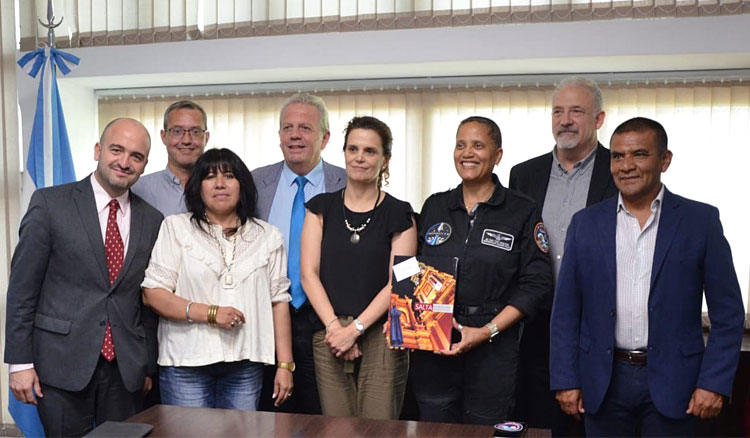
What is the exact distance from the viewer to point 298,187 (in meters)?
3.22

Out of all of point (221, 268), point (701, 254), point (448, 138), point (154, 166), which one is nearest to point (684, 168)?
point (448, 138)

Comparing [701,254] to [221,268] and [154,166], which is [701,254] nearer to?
[221,268]

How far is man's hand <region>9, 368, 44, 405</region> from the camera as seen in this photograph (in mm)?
2627

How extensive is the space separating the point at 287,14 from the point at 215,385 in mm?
2599

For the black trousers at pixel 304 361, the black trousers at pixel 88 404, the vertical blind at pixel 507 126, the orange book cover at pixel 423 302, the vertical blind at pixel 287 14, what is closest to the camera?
the orange book cover at pixel 423 302

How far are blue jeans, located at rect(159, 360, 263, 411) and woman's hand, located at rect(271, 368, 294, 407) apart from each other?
8 cm

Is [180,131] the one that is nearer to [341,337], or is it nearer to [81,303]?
[81,303]

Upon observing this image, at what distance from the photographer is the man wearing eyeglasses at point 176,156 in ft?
10.8

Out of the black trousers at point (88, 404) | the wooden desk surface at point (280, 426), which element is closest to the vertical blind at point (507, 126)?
the black trousers at point (88, 404)

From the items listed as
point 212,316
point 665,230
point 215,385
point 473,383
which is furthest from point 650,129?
point 215,385

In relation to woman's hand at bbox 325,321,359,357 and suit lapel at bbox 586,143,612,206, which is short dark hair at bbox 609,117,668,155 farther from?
woman's hand at bbox 325,321,359,357

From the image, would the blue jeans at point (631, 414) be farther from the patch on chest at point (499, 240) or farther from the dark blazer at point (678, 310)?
the patch on chest at point (499, 240)

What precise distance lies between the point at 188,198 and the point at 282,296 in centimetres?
53

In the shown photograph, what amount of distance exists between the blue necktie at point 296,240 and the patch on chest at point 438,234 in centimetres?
63
